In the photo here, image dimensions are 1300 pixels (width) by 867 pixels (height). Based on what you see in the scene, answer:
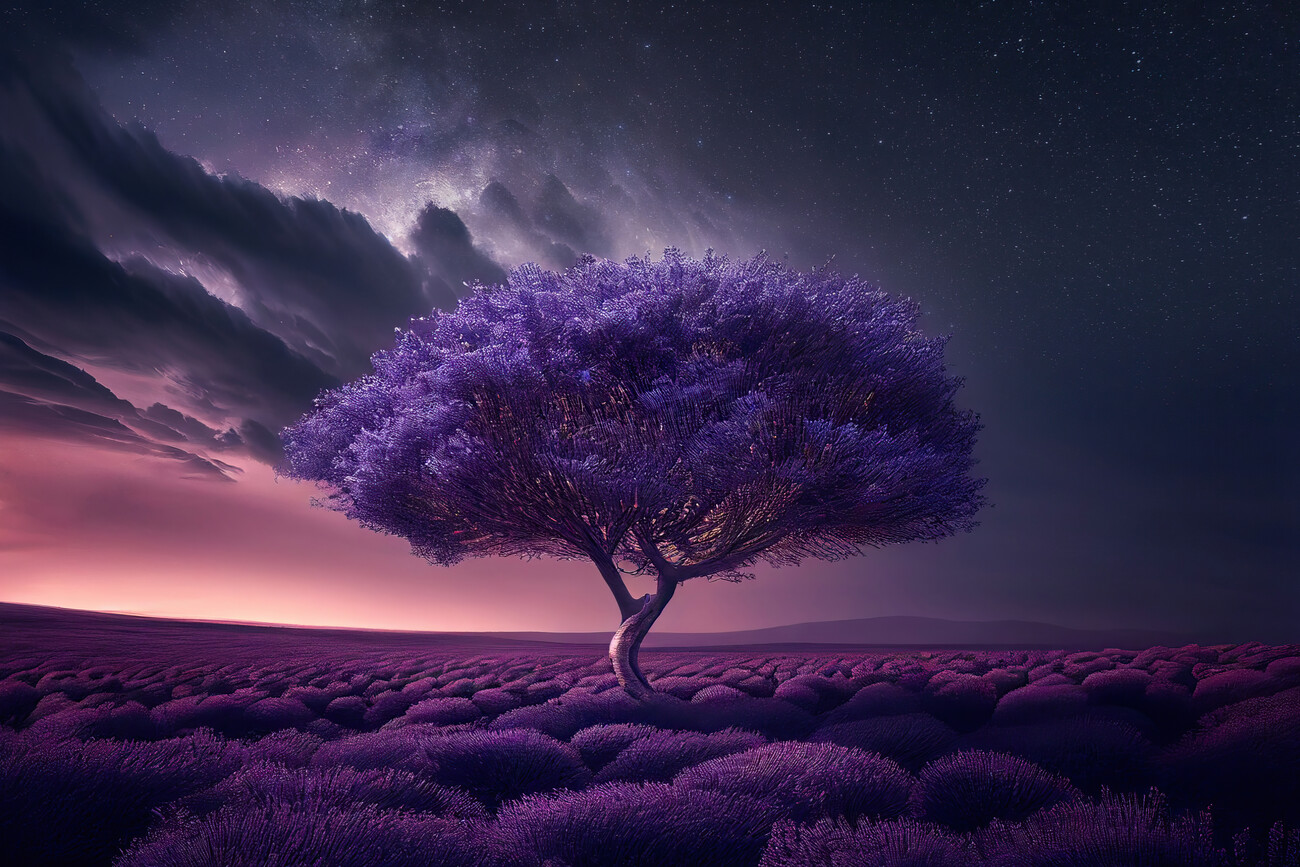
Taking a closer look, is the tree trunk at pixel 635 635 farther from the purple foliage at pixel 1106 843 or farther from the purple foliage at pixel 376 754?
the purple foliage at pixel 1106 843

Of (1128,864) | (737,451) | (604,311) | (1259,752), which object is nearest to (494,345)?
(604,311)

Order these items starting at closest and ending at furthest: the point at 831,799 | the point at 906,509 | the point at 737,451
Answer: the point at 831,799 → the point at 737,451 → the point at 906,509

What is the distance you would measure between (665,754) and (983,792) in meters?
2.13

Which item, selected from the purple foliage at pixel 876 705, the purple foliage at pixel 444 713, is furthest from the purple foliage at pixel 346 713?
the purple foliage at pixel 876 705

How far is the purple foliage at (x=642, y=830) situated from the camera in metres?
2.70

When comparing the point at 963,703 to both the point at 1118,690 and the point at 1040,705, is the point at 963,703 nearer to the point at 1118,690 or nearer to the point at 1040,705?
the point at 1040,705

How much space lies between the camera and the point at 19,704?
31.5ft

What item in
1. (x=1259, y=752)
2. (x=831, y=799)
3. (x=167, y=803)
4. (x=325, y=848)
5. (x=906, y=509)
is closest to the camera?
(x=325, y=848)

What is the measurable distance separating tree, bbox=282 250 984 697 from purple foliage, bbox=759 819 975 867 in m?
5.06

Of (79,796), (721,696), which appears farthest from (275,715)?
(721,696)

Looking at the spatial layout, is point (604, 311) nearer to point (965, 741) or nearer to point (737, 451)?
point (737, 451)

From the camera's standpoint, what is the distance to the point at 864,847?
2537 millimetres

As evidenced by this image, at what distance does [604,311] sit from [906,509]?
548cm

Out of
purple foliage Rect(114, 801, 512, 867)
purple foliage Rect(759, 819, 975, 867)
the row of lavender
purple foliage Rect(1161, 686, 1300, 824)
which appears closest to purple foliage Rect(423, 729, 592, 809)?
the row of lavender
